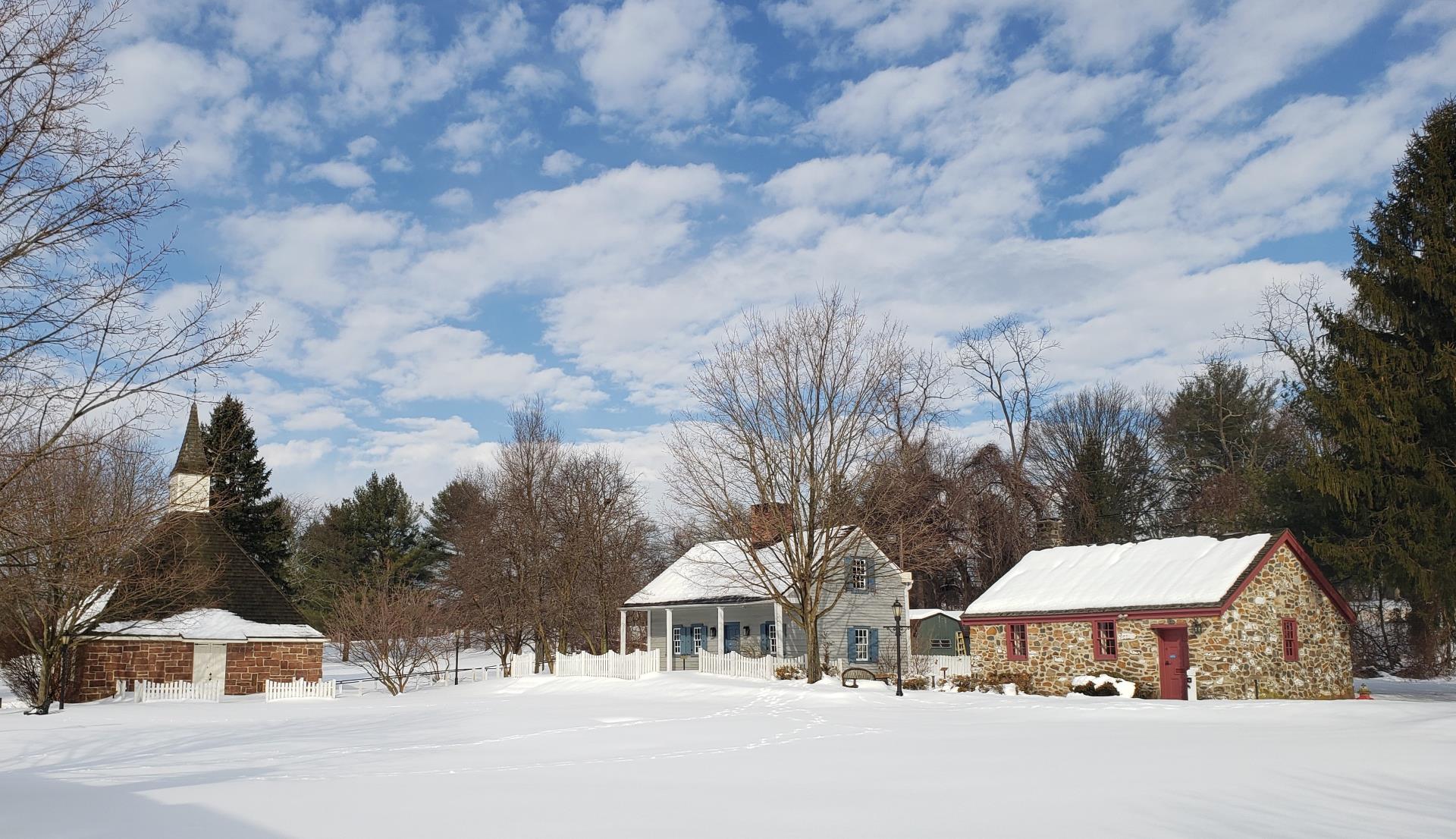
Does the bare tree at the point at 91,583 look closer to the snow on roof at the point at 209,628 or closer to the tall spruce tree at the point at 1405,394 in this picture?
the snow on roof at the point at 209,628

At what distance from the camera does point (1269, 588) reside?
1018 inches

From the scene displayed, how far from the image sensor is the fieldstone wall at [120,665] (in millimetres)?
30547

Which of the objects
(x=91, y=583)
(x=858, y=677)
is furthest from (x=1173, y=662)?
(x=91, y=583)

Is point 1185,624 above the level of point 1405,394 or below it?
below

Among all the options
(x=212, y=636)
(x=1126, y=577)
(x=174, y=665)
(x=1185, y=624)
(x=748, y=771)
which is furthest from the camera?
(x=212, y=636)

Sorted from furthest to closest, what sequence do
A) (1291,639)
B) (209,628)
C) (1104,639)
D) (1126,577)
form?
1. (209,628)
2. (1126,577)
3. (1104,639)
4. (1291,639)

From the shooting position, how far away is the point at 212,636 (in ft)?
104

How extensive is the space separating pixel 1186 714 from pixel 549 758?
41.5 feet

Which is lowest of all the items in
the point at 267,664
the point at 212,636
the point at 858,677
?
the point at 858,677

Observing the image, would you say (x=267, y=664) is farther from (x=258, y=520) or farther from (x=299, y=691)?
(x=258, y=520)

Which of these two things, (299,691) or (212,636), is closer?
(299,691)

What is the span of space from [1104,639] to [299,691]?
21.5m

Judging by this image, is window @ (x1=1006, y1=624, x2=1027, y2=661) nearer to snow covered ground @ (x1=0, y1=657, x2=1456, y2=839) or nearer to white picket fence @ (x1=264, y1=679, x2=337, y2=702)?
snow covered ground @ (x1=0, y1=657, x2=1456, y2=839)

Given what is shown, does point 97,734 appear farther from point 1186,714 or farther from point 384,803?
point 1186,714
